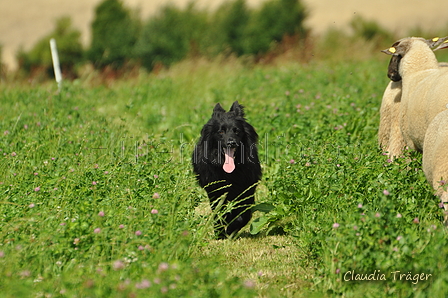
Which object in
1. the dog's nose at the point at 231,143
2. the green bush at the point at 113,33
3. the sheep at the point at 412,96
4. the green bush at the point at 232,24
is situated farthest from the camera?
the green bush at the point at 113,33

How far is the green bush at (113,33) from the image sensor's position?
24156 mm

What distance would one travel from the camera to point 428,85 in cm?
495

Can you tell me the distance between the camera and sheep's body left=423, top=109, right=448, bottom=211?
3791mm

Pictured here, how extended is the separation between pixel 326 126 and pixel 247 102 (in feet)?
9.85

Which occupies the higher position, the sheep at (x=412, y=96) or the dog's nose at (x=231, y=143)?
the sheep at (x=412, y=96)

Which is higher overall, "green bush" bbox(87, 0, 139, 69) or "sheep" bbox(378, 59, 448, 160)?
"green bush" bbox(87, 0, 139, 69)

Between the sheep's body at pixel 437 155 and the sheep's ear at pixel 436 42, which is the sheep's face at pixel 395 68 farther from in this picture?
the sheep's body at pixel 437 155

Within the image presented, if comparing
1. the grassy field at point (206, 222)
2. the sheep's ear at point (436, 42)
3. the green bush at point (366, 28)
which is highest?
the green bush at point (366, 28)

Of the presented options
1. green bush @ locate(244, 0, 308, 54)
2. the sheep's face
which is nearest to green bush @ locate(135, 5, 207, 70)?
green bush @ locate(244, 0, 308, 54)

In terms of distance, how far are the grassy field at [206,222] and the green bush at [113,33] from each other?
17.0m

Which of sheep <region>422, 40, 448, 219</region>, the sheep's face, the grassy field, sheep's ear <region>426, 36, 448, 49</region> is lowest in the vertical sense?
the grassy field

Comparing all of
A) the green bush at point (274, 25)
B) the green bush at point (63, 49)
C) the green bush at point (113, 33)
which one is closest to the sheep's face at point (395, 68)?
the green bush at point (274, 25)

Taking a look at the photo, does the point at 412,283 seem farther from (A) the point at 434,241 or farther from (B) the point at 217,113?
(B) the point at 217,113

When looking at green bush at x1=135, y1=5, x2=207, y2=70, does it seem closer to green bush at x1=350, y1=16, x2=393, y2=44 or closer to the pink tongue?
green bush at x1=350, y1=16, x2=393, y2=44
